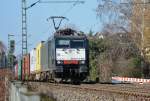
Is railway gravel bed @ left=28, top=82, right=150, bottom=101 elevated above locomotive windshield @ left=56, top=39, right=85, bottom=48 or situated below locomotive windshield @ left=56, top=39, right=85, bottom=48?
below

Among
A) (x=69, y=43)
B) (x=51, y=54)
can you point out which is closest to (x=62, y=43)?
(x=69, y=43)

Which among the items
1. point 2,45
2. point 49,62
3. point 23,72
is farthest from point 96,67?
point 2,45

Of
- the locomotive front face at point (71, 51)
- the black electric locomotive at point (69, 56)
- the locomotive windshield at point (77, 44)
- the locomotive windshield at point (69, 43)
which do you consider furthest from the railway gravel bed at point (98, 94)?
the locomotive windshield at point (77, 44)

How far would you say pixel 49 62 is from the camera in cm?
3991

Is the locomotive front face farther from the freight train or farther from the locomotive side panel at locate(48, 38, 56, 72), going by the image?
the locomotive side panel at locate(48, 38, 56, 72)

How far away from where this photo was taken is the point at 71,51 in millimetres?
37188

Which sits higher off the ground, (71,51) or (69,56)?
(71,51)

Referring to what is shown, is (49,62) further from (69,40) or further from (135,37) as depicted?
(135,37)

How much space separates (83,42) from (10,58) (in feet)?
215

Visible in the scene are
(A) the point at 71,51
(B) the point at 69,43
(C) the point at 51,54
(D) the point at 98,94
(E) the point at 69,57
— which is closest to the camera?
(D) the point at 98,94

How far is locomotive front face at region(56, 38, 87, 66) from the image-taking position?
1462 inches

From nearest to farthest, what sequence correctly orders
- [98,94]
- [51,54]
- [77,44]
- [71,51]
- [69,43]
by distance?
1. [98,94]
2. [71,51]
3. [69,43]
4. [77,44]
5. [51,54]

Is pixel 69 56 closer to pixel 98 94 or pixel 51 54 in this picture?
pixel 51 54

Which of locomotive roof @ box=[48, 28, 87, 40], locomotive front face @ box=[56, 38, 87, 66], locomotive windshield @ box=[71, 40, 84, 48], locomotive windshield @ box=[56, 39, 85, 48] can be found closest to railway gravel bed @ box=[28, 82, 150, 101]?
locomotive front face @ box=[56, 38, 87, 66]
